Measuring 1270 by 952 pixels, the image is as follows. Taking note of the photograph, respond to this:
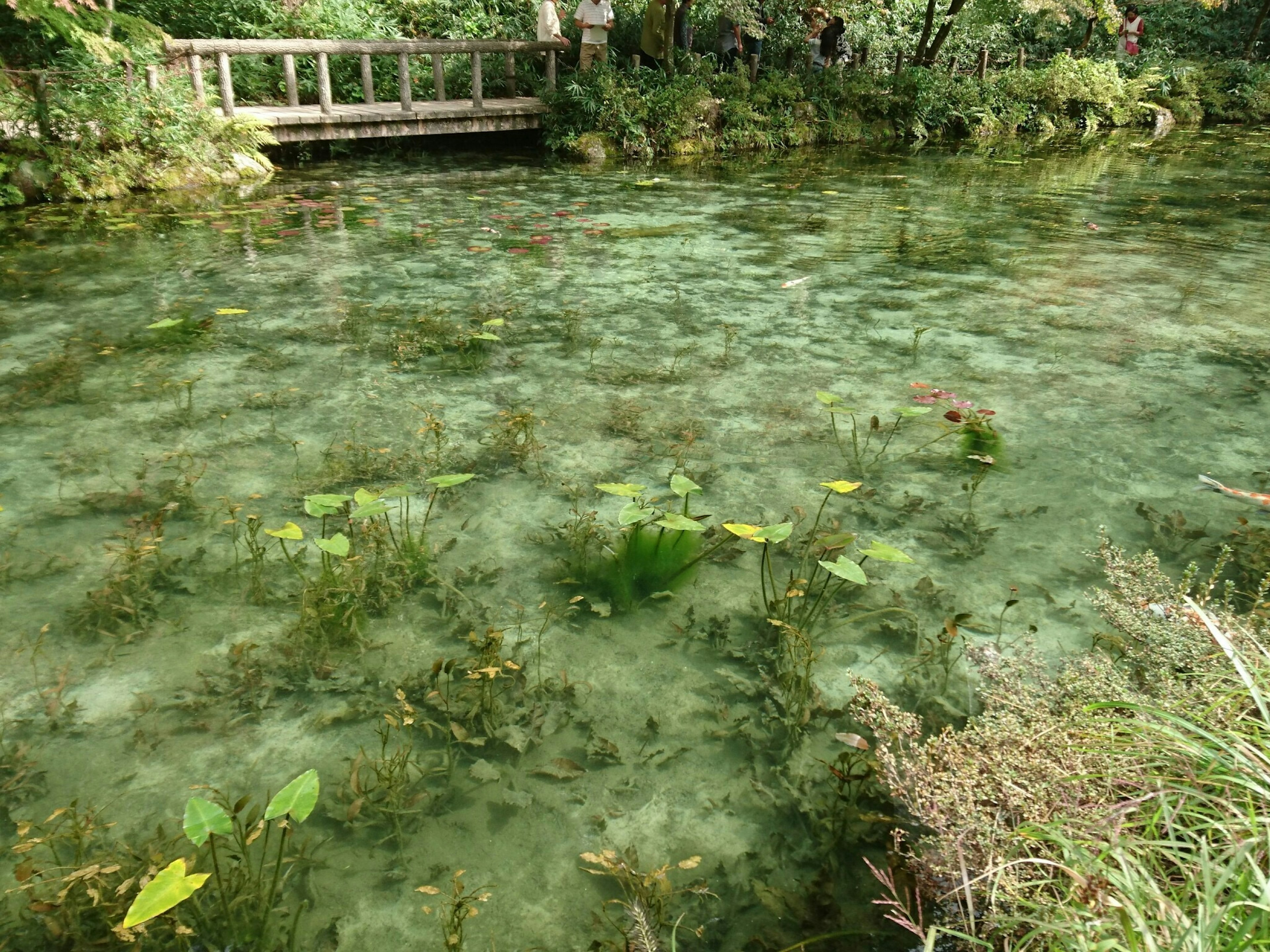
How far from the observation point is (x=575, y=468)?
3559 millimetres

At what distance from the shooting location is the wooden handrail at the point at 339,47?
10000 mm

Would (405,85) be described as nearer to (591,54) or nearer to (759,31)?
(591,54)

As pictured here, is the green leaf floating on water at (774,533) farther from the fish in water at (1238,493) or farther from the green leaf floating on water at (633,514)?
the fish in water at (1238,493)

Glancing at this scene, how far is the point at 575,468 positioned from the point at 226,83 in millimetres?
9454

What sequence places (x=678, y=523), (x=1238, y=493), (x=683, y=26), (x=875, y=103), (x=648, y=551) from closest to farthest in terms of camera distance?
(x=678, y=523), (x=648, y=551), (x=1238, y=493), (x=683, y=26), (x=875, y=103)

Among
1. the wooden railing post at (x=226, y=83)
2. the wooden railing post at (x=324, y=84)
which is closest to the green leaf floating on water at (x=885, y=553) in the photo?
the wooden railing post at (x=226, y=83)

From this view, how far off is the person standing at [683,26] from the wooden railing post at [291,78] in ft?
19.3

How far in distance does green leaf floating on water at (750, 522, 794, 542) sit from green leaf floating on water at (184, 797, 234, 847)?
1.57 meters

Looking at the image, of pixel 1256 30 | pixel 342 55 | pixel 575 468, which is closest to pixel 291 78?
pixel 342 55

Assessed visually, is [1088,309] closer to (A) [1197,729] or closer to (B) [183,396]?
(A) [1197,729]

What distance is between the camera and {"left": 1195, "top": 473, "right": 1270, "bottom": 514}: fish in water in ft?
10.9

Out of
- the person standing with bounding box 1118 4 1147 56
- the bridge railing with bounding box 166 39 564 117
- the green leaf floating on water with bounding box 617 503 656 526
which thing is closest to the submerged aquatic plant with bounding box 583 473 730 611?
the green leaf floating on water with bounding box 617 503 656 526

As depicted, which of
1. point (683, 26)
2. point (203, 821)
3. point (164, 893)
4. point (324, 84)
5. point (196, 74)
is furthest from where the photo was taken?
point (683, 26)

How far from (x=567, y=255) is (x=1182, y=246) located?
5.40 meters
